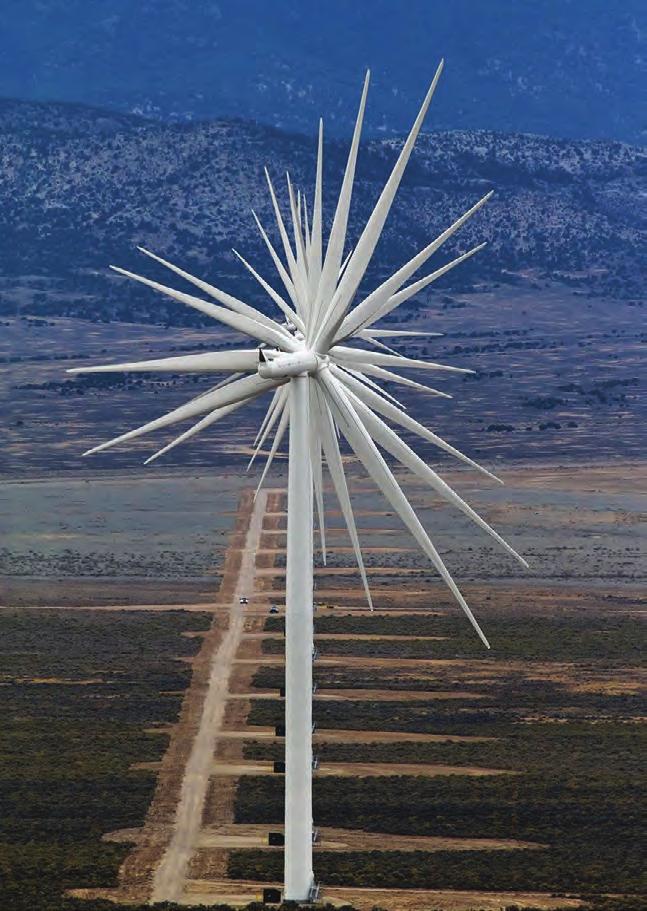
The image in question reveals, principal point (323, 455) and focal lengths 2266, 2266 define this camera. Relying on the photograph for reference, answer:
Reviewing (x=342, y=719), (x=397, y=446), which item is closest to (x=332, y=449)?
(x=397, y=446)

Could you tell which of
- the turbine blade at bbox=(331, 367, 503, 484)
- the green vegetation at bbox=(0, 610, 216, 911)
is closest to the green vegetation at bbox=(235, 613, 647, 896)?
the green vegetation at bbox=(0, 610, 216, 911)

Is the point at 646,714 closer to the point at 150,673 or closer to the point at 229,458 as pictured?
the point at 150,673

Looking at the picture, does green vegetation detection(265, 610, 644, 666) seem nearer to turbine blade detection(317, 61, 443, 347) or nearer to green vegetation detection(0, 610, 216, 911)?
green vegetation detection(0, 610, 216, 911)

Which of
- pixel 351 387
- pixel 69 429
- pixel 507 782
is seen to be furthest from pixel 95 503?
pixel 351 387

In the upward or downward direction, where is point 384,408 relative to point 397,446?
upward

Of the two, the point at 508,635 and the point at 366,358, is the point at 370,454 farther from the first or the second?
the point at 508,635

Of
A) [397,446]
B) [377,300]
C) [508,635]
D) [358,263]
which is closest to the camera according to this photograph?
[358,263]

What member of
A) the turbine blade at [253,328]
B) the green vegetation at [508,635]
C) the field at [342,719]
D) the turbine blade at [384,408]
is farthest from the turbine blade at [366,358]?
the green vegetation at [508,635]

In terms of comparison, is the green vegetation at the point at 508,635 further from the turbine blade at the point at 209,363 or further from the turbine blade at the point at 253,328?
the turbine blade at the point at 209,363

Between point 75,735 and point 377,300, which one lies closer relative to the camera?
point 377,300
